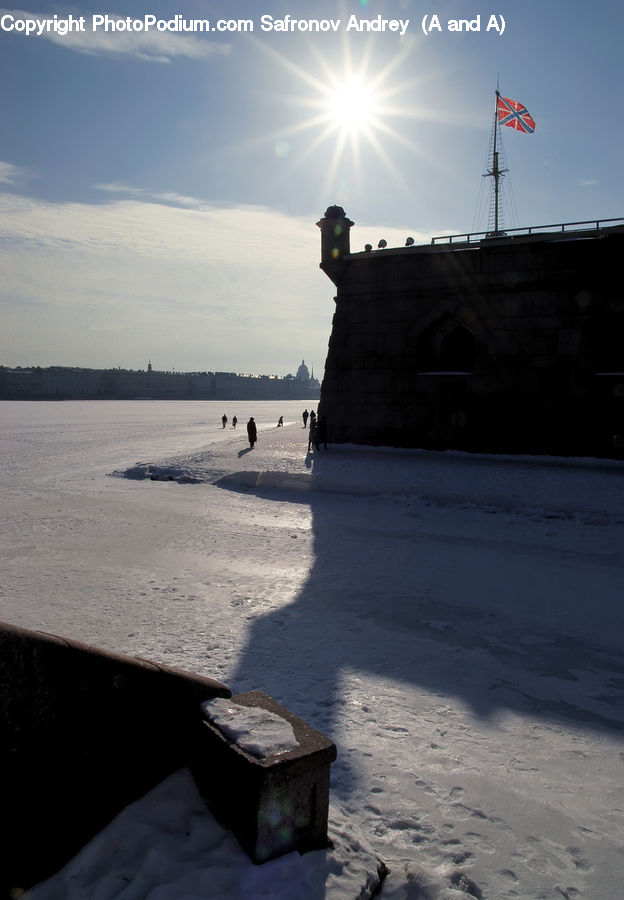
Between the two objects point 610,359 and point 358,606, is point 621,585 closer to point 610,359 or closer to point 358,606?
point 358,606

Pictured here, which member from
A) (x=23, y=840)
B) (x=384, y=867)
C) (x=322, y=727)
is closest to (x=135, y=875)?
(x=23, y=840)

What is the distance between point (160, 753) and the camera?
2.53 metres

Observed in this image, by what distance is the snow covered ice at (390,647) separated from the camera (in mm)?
2373

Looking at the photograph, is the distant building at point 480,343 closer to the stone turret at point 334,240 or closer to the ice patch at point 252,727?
the stone turret at point 334,240

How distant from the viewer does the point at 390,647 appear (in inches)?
187

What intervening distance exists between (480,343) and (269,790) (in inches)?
544

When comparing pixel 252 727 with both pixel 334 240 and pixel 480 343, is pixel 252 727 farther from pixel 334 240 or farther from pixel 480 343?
pixel 334 240

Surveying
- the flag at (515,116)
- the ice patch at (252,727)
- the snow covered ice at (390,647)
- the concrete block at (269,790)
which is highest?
the flag at (515,116)

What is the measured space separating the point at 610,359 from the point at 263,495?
8.89 metres

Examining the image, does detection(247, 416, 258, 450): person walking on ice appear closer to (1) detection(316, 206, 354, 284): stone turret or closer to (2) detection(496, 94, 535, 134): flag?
(1) detection(316, 206, 354, 284): stone turret

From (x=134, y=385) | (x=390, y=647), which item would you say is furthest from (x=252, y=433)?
(x=134, y=385)

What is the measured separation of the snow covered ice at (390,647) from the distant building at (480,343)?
2.37 metres

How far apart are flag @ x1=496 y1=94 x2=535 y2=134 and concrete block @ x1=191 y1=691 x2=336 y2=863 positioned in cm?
1780

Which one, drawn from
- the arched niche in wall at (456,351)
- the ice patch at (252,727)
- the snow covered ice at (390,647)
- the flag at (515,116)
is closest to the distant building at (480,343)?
the arched niche in wall at (456,351)
